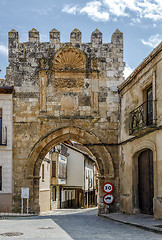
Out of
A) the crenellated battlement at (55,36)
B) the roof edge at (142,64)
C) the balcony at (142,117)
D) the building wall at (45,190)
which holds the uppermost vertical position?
the crenellated battlement at (55,36)

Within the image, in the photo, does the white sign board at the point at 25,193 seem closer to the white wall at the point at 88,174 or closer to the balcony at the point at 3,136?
the balcony at the point at 3,136

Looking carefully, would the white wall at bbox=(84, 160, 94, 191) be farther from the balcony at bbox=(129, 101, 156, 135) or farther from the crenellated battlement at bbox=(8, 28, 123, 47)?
the balcony at bbox=(129, 101, 156, 135)

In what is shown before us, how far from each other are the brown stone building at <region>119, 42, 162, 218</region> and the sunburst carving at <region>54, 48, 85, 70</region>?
229 centimetres

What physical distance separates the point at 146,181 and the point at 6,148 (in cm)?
644

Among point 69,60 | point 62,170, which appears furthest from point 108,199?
point 62,170

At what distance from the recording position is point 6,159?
1761cm

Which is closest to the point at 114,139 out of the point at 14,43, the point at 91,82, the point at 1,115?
the point at 91,82

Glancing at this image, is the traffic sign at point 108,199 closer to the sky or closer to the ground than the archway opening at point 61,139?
closer to the ground

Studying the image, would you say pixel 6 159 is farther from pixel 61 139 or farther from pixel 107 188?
pixel 107 188

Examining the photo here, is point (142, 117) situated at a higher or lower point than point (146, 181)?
higher

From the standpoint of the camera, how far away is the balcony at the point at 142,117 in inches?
550

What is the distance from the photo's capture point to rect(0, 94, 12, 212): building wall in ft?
56.7

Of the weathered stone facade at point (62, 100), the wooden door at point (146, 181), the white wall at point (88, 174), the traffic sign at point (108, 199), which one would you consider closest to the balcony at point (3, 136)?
the weathered stone facade at point (62, 100)

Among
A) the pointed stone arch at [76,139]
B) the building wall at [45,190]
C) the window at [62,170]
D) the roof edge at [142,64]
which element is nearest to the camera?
the roof edge at [142,64]
